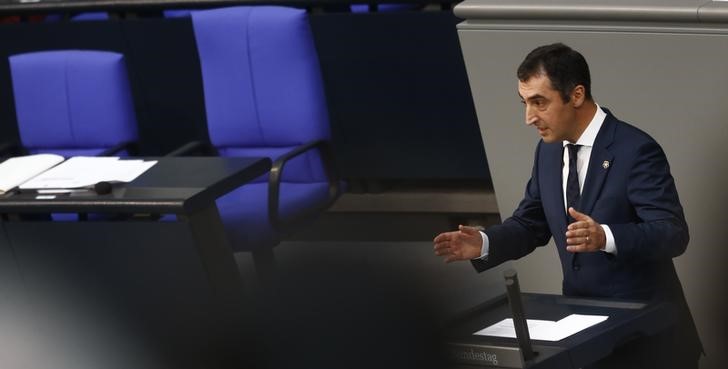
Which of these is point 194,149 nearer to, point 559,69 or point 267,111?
point 267,111

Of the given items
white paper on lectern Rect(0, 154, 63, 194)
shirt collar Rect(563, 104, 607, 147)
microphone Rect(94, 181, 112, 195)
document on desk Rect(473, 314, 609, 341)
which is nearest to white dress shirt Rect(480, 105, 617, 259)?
shirt collar Rect(563, 104, 607, 147)

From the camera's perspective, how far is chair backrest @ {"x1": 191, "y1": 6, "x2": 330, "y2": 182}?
3842 millimetres

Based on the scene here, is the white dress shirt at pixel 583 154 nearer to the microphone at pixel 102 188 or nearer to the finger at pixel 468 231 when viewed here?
the finger at pixel 468 231

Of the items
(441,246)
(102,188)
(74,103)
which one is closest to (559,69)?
(441,246)

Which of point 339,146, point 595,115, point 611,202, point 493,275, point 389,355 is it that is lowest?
point 493,275

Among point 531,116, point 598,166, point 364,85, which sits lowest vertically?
point 364,85

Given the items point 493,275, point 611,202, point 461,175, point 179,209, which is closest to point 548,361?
point 611,202

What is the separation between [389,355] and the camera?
0.82 metres

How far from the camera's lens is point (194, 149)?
410cm

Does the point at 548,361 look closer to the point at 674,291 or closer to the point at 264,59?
the point at 674,291

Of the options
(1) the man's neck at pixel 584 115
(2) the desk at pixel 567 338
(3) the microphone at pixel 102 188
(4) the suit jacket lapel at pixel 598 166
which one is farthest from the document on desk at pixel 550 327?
(3) the microphone at pixel 102 188

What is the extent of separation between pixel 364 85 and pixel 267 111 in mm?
585

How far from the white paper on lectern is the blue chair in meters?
0.57

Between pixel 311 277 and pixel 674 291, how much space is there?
133cm
